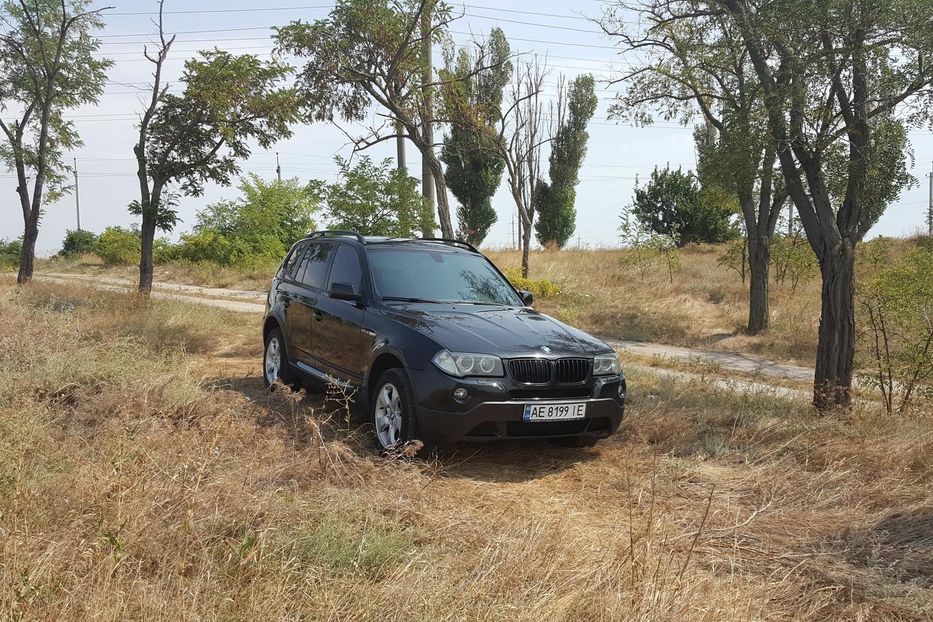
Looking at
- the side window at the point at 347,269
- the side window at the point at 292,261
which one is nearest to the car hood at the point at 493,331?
the side window at the point at 347,269

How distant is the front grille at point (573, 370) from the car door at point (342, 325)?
1718 mm

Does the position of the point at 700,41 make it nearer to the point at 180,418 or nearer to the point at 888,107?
the point at 888,107

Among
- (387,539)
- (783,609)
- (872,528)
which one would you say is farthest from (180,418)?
(872,528)

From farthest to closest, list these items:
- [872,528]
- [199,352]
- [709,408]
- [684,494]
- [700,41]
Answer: [199,352] < [700,41] < [709,408] < [684,494] < [872,528]

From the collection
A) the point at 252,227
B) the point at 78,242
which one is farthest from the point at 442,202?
the point at 78,242

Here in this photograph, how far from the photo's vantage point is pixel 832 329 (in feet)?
27.8

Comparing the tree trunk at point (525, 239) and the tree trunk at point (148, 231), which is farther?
the tree trunk at point (525, 239)

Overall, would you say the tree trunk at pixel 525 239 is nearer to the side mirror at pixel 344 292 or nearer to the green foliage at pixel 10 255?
the side mirror at pixel 344 292

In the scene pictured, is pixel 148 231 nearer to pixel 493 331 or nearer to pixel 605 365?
pixel 493 331

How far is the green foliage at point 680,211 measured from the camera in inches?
1682

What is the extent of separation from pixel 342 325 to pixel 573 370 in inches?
86.8

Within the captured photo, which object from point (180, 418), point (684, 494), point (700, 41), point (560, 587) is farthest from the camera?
point (700, 41)

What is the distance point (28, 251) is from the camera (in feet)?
70.2

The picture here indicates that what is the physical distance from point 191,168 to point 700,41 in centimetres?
1061
